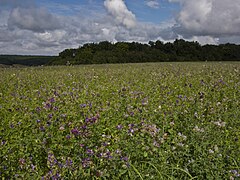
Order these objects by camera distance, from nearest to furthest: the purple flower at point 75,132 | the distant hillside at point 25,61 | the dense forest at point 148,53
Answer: the purple flower at point 75,132 → the dense forest at point 148,53 → the distant hillside at point 25,61

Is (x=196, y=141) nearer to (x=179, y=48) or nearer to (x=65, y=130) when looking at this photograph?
(x=65, y=130)

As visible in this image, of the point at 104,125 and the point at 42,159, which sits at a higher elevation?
the point at 104,125

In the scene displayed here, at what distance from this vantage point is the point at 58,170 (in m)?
2.75

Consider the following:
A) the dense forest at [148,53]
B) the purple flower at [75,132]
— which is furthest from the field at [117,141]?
the dense forest at [148,53]

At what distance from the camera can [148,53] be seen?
1547 inches

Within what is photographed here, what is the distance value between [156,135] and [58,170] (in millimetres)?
1184

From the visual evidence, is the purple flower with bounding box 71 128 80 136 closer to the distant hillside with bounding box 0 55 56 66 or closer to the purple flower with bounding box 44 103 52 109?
the purple flower with bounding box 44 103 52 109

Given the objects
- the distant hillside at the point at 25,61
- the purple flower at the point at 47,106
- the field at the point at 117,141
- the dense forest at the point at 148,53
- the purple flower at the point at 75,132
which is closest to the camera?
the field at the point at 117,141

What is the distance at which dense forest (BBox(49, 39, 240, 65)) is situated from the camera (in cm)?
3612

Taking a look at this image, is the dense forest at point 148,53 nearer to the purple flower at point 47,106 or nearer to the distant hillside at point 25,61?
the distant hillside at point 25,61

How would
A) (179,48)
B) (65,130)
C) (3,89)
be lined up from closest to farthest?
(65,130), (3,89), (179,48)

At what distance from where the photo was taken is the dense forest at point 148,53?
36125mm

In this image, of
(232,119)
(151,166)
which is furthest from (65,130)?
(232,119)

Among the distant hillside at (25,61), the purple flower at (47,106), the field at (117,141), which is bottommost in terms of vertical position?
Result: the distant hillside at (25,61)
